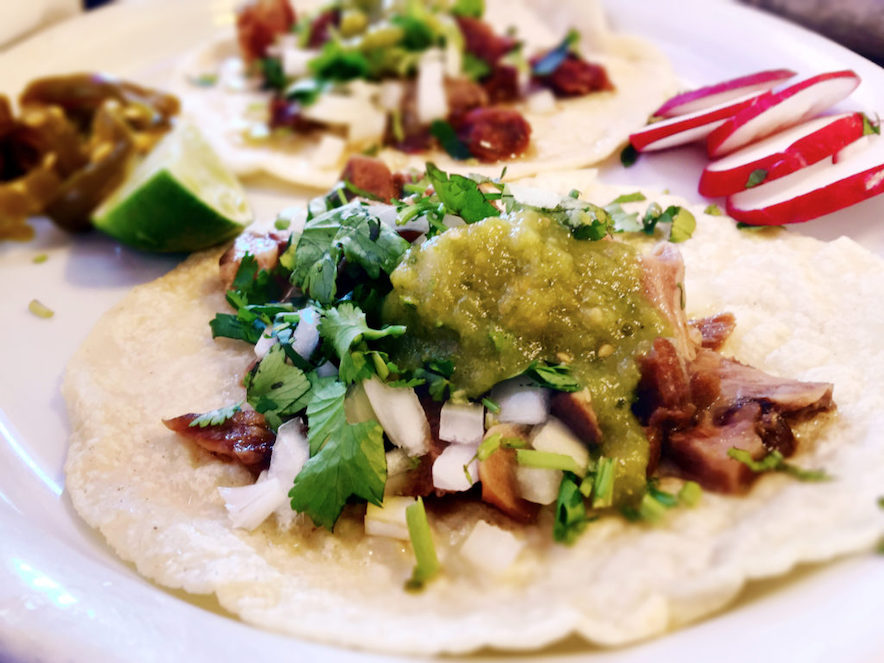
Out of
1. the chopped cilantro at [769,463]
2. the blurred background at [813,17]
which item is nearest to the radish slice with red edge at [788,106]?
the blurred background at [813,17]

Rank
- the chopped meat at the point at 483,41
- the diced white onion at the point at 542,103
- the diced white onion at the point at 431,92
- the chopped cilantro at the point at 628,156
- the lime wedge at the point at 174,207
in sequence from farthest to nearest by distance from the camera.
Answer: the chopped meat at the point at 483,41, the diced white onion at the point at 542,103, the diced white onion at the point at 431,92, the chopped cilantro at the point at 628,156, the lime wedge at the point at 174,207

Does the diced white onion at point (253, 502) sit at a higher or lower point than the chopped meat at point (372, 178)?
lower

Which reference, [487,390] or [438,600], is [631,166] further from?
[438,600]

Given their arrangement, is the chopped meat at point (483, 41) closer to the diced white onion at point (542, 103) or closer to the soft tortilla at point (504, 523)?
the diced white onion at point (542, 103)

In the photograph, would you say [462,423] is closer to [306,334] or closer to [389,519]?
[389,519]

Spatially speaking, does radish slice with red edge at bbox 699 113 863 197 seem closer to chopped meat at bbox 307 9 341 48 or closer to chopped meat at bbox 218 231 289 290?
chopped meat at bbox 218 231 289 290

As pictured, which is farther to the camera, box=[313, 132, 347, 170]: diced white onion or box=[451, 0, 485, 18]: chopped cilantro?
box=[451, 0, 485, 18]: chopped cilantro

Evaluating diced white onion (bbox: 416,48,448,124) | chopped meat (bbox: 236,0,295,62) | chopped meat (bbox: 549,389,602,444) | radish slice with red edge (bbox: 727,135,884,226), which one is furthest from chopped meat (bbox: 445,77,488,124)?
chopped meat (bbox: 549,389,602,444)
